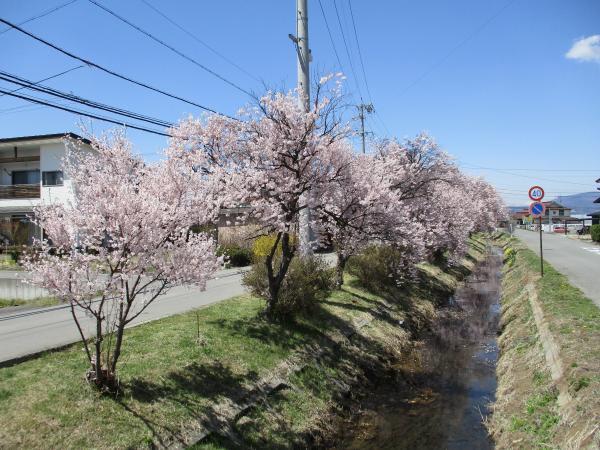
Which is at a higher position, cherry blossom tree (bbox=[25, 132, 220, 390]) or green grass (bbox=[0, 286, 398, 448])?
cherry blossom tree (bbox=[25, 132, 220, 390])

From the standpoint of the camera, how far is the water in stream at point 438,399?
9008 millimetres

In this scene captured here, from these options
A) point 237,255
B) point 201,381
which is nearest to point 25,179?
point 237,255

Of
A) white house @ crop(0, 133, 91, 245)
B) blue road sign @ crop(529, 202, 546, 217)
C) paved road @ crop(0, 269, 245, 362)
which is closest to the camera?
paved road @ crop(0, 269, 245, 362)

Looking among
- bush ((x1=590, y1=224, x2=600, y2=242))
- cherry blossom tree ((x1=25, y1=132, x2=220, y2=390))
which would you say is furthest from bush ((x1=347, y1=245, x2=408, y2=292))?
bush ((x1=590, y1=224, x2=600, y2=242))

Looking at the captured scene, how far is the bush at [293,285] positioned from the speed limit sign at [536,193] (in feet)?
35.6

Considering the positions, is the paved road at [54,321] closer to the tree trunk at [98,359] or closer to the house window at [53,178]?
the tree trunk at [98,359]

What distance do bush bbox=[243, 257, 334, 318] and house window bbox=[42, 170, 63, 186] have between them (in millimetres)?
23078

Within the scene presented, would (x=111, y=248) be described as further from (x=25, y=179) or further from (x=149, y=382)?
(x=25, y=179)

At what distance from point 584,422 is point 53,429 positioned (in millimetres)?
7352

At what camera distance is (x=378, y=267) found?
19859 millimetres

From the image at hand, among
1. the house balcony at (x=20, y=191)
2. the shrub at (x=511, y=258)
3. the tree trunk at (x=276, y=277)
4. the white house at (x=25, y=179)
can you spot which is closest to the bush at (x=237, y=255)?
the white house at (x=25, y=179)

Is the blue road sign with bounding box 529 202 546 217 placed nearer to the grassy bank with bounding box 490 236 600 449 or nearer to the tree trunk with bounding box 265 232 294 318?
the grassy bank with bounding box 490 236 600 449

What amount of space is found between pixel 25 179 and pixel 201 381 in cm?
3325

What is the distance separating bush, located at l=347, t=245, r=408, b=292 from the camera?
19.5 metres
